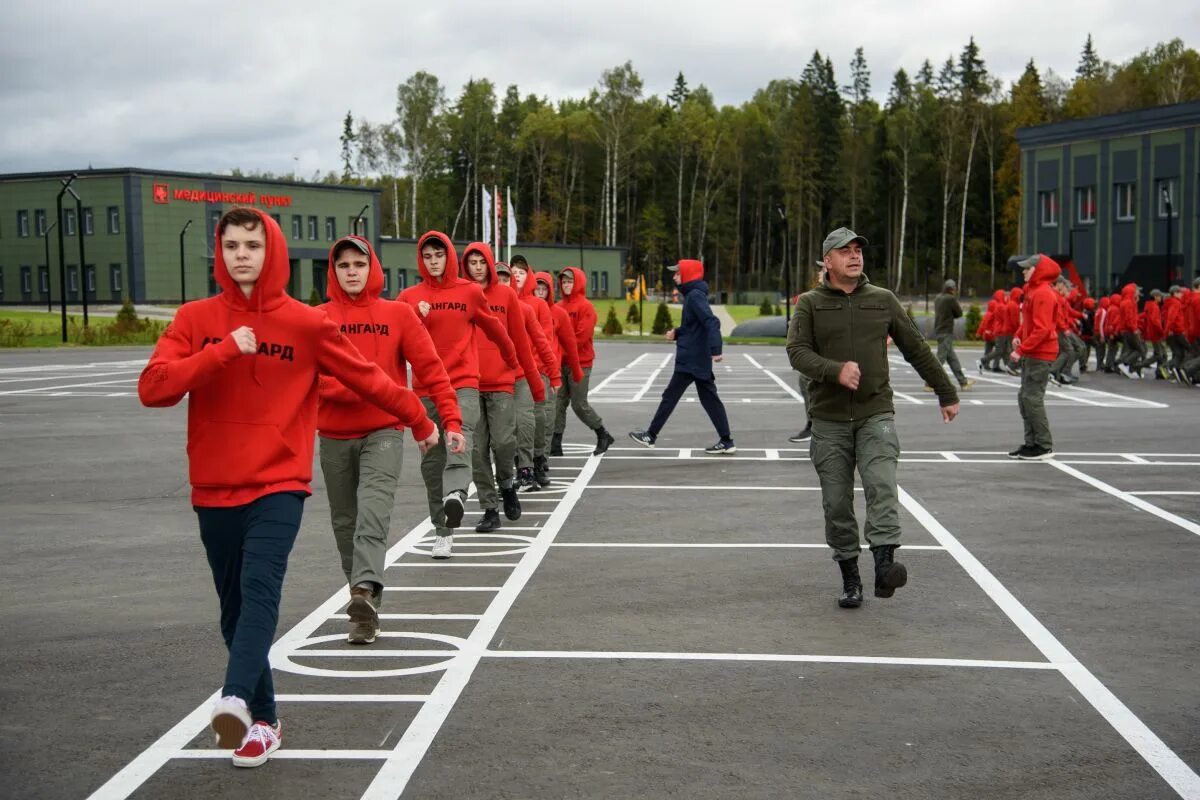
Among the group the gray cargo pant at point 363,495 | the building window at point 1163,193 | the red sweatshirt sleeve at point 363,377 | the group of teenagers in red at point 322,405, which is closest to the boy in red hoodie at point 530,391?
the group of teenagers in red at point 322,405

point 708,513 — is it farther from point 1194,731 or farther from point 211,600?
point 1194,731

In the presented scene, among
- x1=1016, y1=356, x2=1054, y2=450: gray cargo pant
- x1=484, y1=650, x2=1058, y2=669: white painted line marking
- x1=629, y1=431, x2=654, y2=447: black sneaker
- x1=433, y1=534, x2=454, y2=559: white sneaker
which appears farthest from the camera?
x1=629, y1=431, x2=654, y2=447: black sneaker

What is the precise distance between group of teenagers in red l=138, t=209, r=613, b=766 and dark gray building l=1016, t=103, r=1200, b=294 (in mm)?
54954

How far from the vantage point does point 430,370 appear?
7.21 metres

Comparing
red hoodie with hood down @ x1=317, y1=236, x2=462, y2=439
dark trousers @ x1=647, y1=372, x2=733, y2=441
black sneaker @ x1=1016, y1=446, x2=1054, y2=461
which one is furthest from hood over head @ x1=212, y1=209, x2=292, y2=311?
black sneaker @ x1=1016, y1=446, x2=1054, y2=461

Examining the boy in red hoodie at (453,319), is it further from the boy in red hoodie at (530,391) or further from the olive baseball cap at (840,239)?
the olive baseball cap at (840,239)

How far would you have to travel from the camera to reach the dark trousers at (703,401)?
15812 mm

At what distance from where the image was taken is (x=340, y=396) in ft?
23.6

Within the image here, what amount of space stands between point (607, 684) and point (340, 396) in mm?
2132

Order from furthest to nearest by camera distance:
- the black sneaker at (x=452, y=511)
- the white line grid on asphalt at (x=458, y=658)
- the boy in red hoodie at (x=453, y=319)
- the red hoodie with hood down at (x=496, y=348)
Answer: the red hoodie with hood down at (x=496, y=348)
the boy in red hoodie at (x=453, y=319)
the black sneaker at (x=452, y=511)
the white line grid on asphalt at (x=458, y=658)

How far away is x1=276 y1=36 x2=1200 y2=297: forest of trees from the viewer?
110 metres

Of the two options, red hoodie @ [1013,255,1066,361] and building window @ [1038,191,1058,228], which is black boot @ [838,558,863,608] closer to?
red hoodie @ [1013,255,1066,361]

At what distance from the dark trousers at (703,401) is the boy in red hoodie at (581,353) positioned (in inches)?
33.1

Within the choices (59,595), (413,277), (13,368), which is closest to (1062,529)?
(59,595)
